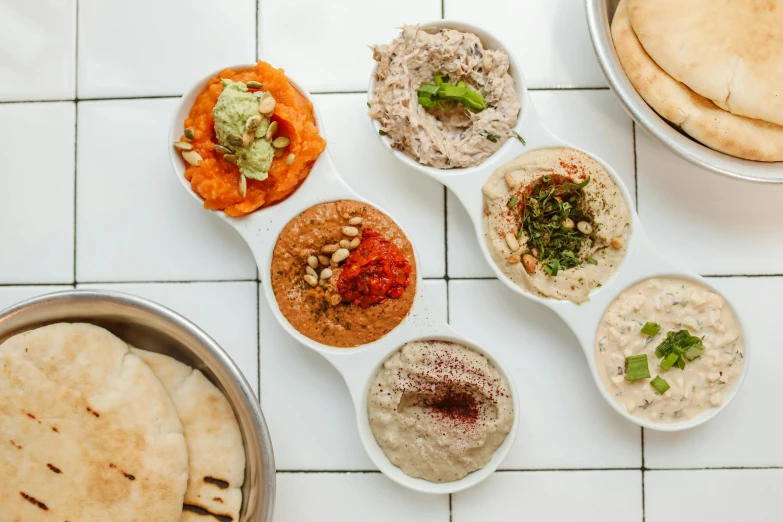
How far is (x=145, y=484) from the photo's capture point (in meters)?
2.09

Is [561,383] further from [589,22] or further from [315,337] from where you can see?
[589,22]

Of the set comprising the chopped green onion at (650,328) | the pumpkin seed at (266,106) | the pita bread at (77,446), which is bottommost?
the pita bread at (77,446)

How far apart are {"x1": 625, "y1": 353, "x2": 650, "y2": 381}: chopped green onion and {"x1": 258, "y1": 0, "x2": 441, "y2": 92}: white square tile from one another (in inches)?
57.2

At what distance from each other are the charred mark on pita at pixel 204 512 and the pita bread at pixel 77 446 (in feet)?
0.29

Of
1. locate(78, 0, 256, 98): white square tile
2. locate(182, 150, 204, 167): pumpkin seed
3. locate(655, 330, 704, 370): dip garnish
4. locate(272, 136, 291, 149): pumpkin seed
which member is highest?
locate(78, 0, 256, 98): white square tile

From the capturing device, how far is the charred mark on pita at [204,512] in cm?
221

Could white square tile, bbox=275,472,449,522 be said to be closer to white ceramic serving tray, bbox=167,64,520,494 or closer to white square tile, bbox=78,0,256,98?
white ceramic serving tray, bbox=167,64,520,494

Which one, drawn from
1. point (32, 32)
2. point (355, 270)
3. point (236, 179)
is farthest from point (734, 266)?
point (32, 32)

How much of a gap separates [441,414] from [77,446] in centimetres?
122

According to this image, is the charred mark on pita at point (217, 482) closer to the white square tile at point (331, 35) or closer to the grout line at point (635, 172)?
the white square tile at point (331, 35)

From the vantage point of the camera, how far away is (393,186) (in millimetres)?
2621

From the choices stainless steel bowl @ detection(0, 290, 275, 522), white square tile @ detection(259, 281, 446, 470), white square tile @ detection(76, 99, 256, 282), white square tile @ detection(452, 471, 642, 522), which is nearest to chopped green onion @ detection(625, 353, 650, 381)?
white square tile @ detection(452, 471, 642, 522)

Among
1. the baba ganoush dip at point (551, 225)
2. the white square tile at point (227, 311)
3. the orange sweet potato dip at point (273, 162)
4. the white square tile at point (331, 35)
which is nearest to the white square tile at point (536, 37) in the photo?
the white square tile at point (331, 35)

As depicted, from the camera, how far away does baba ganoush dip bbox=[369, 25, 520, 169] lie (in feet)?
7.69
